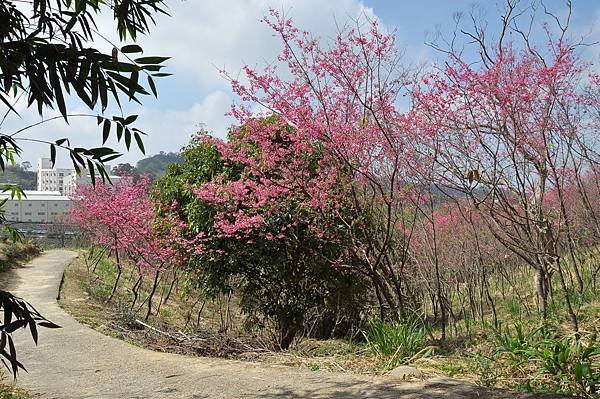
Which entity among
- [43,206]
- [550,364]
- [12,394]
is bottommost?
[12,394]

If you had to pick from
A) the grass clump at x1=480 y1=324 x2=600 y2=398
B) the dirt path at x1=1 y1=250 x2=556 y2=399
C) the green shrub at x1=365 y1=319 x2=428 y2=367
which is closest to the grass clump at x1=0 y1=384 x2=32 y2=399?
the dirt path at x1=1 y1=250 x2=556 y2=399

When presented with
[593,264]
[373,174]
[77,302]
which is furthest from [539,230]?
[77,302]

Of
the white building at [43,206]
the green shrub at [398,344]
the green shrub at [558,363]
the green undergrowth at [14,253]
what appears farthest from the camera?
the white building at [43,206]

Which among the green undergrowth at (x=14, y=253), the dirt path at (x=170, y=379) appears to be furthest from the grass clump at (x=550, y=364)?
the green undergrowth at (x=14, y=253)

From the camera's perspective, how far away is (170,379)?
447cm

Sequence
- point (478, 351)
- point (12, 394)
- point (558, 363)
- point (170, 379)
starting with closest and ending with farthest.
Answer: point (558, 363) → point (12, 394) → point (170, 379) → point (478, 351)

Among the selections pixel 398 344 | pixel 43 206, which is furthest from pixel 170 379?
pixel 43 206

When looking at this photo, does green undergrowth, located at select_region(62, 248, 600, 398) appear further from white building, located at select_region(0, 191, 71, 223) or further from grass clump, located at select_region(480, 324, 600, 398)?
white building, located at select_region(0, 191, 71, 223)

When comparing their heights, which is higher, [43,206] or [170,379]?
[43,206]

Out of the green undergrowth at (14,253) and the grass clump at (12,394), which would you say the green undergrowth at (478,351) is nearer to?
the grass clump at (12,394)

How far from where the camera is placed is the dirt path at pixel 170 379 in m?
3.72

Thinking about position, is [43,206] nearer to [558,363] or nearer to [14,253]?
[14,253]

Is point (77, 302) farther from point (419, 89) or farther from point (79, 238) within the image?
point (79, 238)

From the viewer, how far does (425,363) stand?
4.57 metres
